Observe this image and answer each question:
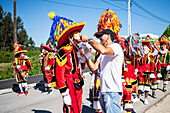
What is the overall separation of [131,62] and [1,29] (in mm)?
48133

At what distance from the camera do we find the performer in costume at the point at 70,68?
9.20 feet

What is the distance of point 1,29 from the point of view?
4388 centimetres

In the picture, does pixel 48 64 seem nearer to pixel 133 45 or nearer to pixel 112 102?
pixel 133 45

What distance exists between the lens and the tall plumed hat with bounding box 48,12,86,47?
293cm

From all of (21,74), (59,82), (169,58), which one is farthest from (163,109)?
(21,74)

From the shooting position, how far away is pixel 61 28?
128 inches

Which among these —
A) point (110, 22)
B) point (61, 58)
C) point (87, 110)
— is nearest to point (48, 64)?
point (87, 110)

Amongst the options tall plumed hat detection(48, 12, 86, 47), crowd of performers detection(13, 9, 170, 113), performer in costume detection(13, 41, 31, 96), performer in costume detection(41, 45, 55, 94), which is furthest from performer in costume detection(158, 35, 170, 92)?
performer in costume detection(13, 41, 31, 96)

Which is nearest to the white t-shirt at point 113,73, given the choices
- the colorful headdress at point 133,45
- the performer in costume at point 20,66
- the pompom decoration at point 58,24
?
the pompom decoration at point 58,24

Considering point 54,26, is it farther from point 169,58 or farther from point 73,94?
point 169,58

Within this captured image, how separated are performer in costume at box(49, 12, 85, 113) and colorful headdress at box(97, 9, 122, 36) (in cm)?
122

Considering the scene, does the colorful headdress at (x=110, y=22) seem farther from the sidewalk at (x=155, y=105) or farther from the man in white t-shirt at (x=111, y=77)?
the sidewalk at (x=155, y=105)

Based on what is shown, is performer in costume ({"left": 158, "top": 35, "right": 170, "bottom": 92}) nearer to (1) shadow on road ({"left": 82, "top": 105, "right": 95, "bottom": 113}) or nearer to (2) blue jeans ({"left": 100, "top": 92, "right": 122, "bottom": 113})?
(1) shadow on road ({"left": 82, "top": 105, "right": 95, "bottom": 113})

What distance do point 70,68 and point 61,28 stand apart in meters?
0.93
